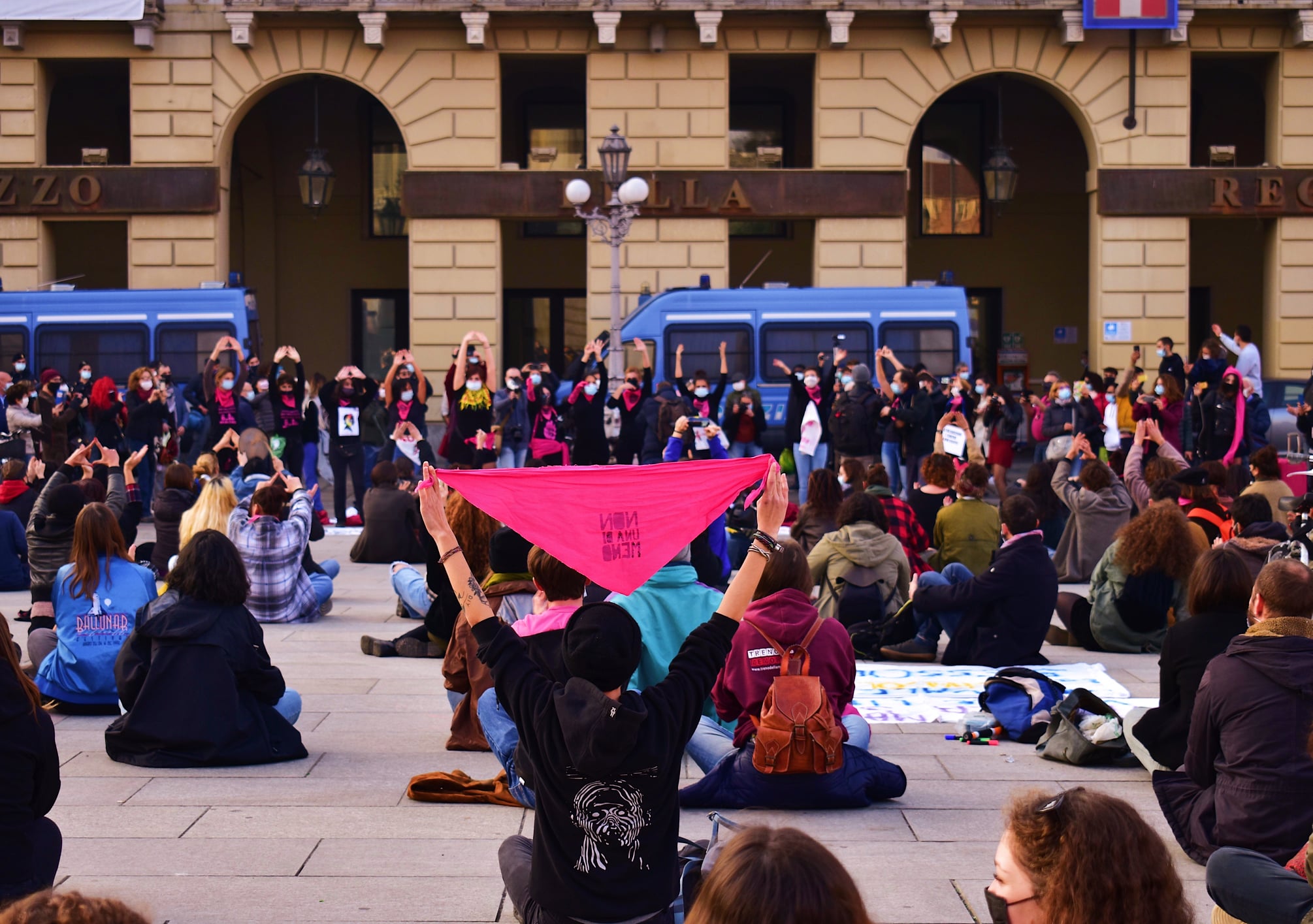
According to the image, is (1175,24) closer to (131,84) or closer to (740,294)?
(740,294)

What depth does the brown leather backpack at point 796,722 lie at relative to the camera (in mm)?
6332

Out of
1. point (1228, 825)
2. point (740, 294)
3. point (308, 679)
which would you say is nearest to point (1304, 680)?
point (1228, 825)

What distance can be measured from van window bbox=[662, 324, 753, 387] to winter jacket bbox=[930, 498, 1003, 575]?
1125 cm

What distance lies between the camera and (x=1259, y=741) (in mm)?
5344

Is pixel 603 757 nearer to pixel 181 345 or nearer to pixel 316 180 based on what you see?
pixel 181 345

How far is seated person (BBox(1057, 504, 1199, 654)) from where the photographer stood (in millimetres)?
9188

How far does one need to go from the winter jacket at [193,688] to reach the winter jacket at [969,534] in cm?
543

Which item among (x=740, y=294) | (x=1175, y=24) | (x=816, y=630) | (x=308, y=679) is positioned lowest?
(x=308, y=679)

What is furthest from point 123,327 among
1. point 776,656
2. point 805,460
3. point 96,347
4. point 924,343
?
point 776,656

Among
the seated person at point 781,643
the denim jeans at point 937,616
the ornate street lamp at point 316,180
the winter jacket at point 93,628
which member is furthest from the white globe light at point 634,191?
the seated person at point 781,643

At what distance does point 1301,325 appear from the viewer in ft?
85.3

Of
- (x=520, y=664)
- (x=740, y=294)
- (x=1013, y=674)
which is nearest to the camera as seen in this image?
(x=520, y=664)

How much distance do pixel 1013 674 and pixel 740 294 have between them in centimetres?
1471

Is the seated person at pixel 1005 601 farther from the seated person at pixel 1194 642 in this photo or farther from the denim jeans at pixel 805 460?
the denim jeans at pixel 805 460
